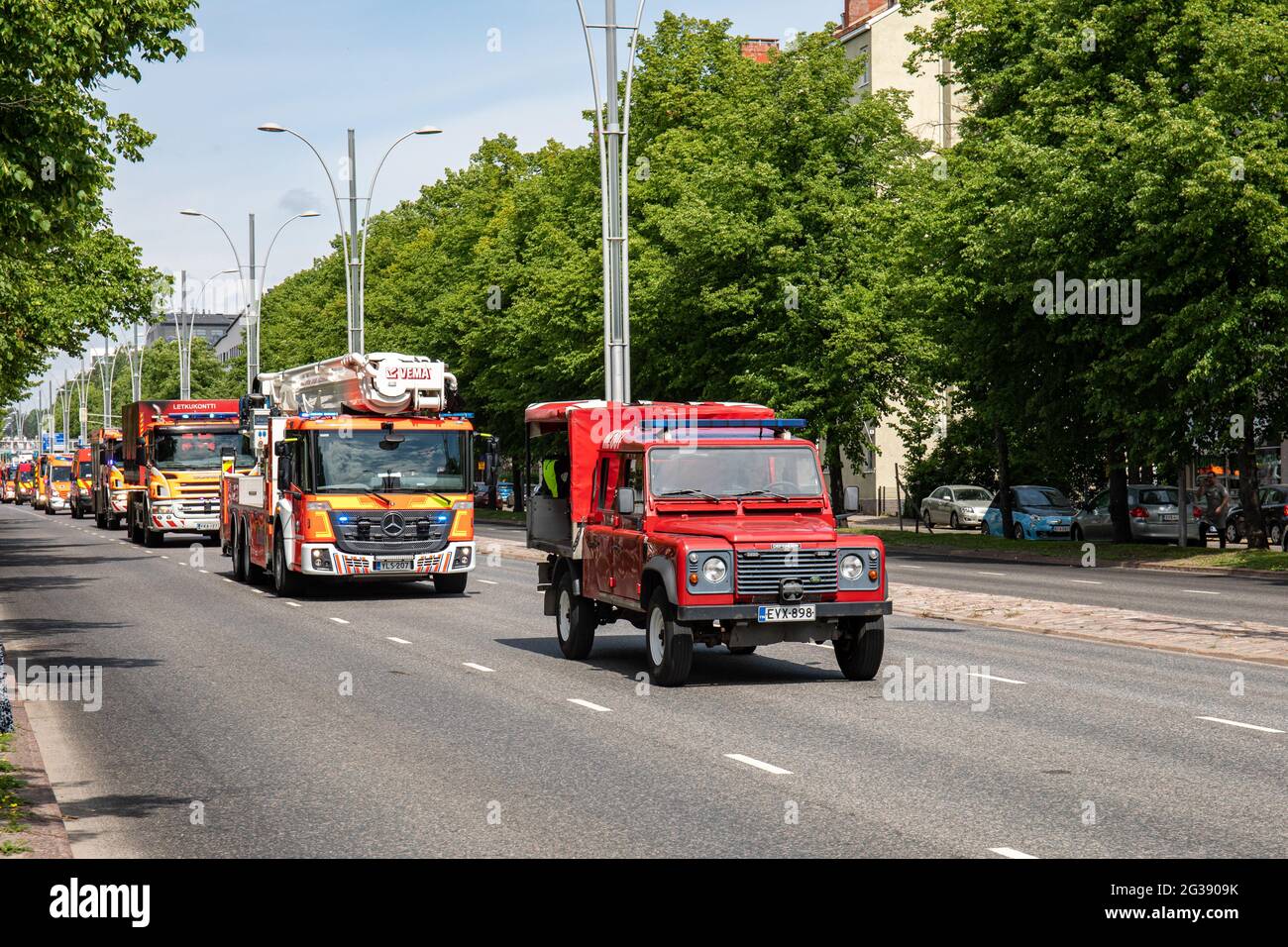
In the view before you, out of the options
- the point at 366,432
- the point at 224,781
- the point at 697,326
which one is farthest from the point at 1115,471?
the point at 224,781

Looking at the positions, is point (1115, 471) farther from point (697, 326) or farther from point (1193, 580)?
point (697, 326)

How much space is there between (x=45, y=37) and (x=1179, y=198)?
21782 mm

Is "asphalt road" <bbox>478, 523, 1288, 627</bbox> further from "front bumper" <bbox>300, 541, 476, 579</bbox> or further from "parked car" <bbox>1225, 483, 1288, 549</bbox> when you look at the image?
"front bumper" <bbox>300, 541, 476, 579</bbox>

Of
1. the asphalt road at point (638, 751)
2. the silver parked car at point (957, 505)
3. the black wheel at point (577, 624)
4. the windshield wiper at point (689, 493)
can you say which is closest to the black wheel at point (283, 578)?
the asphalt road at point (638, 751)

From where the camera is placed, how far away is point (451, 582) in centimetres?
2523

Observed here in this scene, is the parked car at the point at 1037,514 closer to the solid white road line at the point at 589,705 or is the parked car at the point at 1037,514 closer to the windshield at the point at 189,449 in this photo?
the windshield at the point at 189,449

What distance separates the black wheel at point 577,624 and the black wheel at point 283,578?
948 cm

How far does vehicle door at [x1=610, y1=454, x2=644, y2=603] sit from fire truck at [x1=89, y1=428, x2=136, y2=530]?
1450 inches

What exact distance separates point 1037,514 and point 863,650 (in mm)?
32967

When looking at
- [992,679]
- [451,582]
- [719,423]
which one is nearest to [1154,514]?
[451,582]

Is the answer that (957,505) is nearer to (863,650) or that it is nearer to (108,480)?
(108,480)

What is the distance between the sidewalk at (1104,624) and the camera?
1688 cm

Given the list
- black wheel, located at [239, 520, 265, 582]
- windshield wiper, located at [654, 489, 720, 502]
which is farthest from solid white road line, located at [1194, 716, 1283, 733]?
black wheel, located at [239, 520, 265, 582]

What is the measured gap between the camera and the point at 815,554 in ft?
45.0
